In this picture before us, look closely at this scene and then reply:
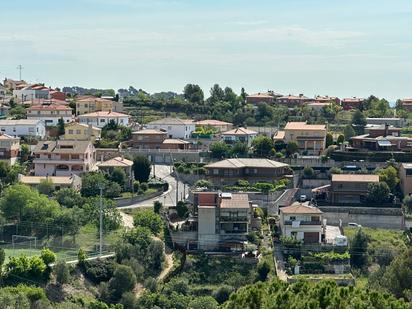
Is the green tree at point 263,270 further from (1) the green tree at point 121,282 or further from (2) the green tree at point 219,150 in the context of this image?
(2) the green tree at point 219,150

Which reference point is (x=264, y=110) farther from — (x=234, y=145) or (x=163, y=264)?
(x=163, y=264)

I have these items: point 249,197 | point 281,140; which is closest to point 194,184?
point 249,197

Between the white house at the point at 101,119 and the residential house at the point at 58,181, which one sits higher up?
the white house at the point at 101,119

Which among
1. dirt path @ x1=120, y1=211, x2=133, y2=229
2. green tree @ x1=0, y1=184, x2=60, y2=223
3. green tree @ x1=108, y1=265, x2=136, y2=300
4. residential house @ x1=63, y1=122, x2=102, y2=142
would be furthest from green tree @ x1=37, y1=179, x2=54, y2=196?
green tree @ x1=108, y1=265, x2=136, y2=300

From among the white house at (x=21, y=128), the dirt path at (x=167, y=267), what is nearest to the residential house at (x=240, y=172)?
the dirt path at (x=167, y=267)

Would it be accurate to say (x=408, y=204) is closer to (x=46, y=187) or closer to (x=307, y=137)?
(x=307, y=137)

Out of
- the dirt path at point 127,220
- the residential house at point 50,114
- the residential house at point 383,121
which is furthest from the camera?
the residential house at point 383,121
